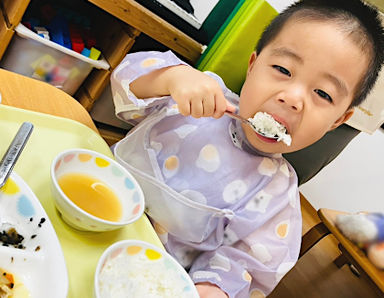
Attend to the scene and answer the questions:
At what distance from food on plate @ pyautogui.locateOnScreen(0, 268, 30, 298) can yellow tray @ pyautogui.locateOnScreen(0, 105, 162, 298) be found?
7 centimetres

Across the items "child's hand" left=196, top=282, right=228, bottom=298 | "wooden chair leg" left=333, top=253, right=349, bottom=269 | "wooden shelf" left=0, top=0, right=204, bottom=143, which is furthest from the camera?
"wooden chair leg" left=333, top=253, right=349, bottom=269

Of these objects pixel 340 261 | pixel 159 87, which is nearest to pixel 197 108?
pixel 159 87

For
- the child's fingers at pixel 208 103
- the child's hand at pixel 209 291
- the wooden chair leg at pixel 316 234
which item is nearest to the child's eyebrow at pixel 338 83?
the child's fingers at pixel 208 103

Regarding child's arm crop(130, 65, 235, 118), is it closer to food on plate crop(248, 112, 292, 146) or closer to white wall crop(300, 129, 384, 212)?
food on plate crop(248, 112, 292, 146)

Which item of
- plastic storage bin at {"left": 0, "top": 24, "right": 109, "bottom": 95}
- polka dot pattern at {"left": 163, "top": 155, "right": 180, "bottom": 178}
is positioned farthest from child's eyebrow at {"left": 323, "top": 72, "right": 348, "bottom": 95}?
plastic storage bin at {"left": 0, "top": 24, "right": 109, "bottom": 95}

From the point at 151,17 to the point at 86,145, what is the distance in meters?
0.85

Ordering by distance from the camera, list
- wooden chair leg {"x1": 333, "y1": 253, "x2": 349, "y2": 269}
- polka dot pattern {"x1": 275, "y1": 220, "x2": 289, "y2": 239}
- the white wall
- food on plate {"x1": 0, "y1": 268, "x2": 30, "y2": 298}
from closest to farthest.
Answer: food on plate {"x1": 0, "y1": 268, "x2": 30, "y2": 298}, polka dot pattern {"x1": 275, "y1": 220, "x2": 289, "y2": 239}, wooden chair leg {"x1": 333, "y1": 253, "x2": 349, "y2": 269}, the white wall

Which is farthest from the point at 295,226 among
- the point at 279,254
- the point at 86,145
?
the point at 86,145

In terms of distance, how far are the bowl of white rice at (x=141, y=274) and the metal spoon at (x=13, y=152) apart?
18 centimetres

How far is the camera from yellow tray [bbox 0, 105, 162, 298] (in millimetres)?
535

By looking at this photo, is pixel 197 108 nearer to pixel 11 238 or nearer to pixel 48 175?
pixel 48 175

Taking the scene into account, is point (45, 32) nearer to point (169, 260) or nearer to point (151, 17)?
point (151, 17)

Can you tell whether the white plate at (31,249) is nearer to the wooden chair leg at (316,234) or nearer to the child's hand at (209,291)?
the child's hand at (209,291)

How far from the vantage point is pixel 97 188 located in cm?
66
